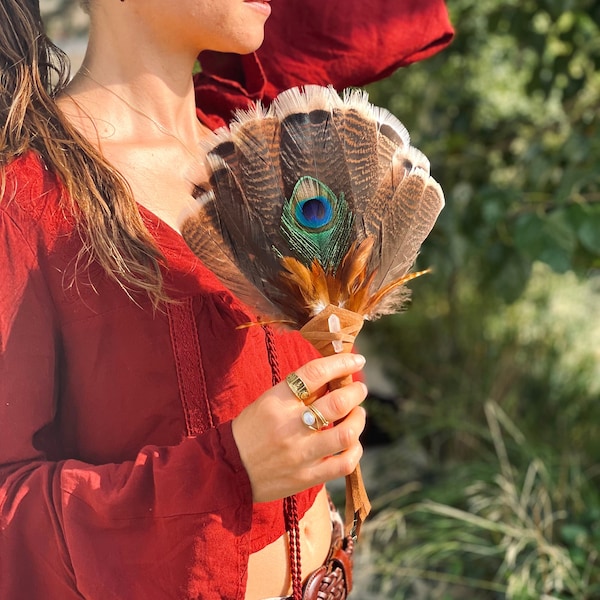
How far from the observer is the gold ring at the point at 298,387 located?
77 cm

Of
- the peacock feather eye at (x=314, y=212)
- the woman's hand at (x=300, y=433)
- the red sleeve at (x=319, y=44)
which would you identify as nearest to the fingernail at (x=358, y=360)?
the woman's hand at (x=300, y=433)

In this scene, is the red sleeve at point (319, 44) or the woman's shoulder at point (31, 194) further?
the red sleeve at point (319, 44)

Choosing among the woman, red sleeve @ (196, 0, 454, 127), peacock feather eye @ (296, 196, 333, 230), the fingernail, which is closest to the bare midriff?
the woman

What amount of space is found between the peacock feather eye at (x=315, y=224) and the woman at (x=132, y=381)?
0.34 ft

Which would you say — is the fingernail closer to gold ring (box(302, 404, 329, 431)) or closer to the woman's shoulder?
gold ring (box(302, 404, 329, 431))

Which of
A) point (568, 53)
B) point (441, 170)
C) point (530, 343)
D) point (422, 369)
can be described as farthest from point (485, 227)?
point (422, 369)

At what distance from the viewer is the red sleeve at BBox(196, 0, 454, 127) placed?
4.32 feet

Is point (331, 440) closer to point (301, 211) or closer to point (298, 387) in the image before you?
point (298, 387)

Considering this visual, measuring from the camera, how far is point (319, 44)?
1.33 m

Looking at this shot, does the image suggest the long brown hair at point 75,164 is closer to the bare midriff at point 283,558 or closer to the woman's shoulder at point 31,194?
the woman's shoulder at point 31,194

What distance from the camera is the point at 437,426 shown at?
3.01 metres

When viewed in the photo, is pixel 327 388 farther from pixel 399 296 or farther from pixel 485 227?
pixel 485 227

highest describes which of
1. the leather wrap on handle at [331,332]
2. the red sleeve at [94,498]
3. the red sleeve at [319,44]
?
the red sleeve at [319,44]

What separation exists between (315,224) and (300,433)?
0.21 metres
